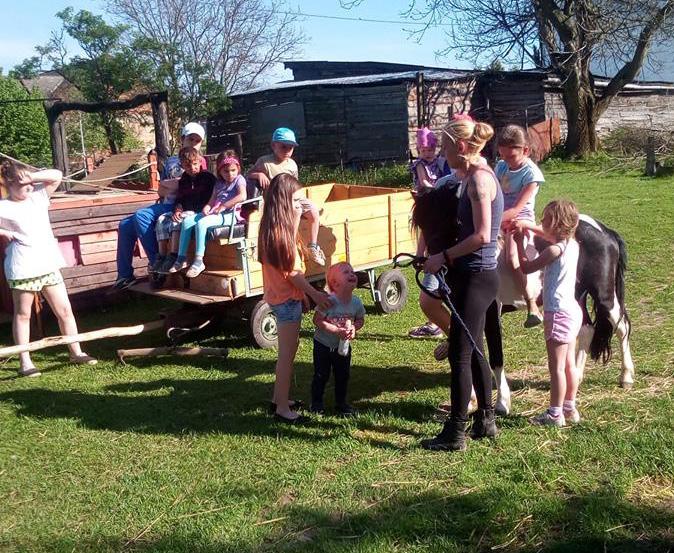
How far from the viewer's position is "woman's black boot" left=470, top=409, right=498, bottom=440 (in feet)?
14.9

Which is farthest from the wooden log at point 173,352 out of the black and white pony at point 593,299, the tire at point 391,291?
the black and white pony at point 593,299

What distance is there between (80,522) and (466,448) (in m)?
2.17

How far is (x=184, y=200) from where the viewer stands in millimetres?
7242

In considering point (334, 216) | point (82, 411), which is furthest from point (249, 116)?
point (82, 411)

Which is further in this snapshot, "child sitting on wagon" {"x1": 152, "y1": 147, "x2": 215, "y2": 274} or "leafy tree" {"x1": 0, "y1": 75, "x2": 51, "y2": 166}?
"leafy tree" {"x1": 0, "y1": 75, "x2": 51, "y2": 166}

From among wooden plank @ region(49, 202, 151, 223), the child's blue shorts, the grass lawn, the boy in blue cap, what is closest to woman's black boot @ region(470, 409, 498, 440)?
the grass lawn

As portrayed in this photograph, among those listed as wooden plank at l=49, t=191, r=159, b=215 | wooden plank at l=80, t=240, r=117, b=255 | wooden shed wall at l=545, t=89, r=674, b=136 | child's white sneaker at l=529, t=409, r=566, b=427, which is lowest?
child's white sneaker at l=529, t=409, r=566, b=427

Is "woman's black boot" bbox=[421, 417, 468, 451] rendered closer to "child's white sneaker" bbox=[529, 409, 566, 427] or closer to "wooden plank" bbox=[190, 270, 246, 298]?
"child's white sneaker" bbox=[529, 409, 566, 427]

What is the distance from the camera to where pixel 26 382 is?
6.32 metres

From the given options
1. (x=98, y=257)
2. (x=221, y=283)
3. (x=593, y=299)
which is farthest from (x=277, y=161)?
(x=593, y=299)

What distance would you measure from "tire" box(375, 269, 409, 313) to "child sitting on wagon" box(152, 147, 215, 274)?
2085 mm

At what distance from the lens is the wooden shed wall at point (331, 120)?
23016 millimetres

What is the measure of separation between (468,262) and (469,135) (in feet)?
2.30

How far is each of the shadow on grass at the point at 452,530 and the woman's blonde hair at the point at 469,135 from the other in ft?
5.95
